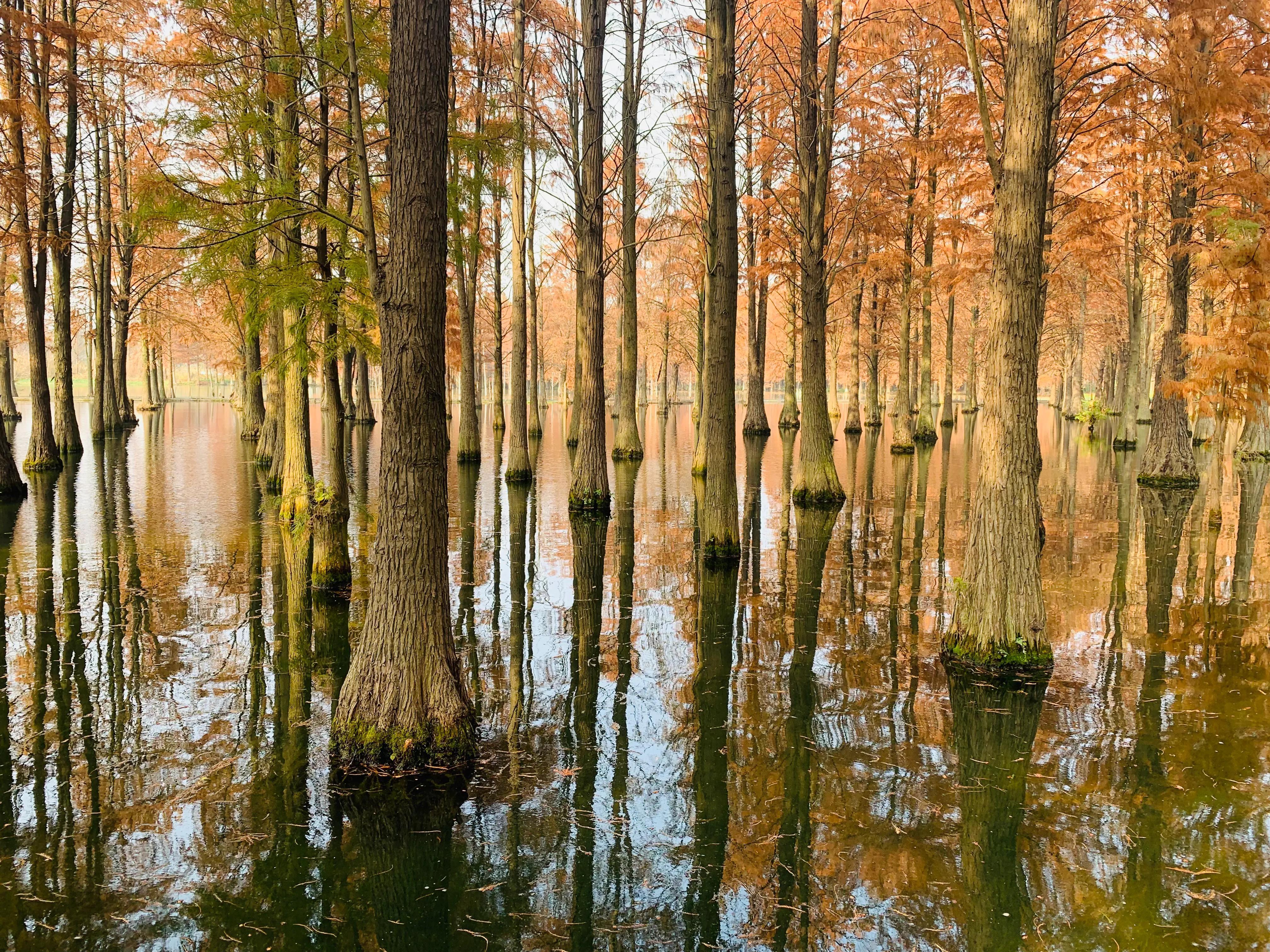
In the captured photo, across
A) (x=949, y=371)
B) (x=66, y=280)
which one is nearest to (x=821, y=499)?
(x=66, y=280)

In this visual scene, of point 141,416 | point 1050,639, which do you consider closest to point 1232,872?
point 1050,639

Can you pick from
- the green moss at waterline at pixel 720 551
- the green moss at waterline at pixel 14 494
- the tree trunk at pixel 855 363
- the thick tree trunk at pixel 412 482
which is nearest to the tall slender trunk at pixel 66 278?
the green moss at waterline at pixel 14 494

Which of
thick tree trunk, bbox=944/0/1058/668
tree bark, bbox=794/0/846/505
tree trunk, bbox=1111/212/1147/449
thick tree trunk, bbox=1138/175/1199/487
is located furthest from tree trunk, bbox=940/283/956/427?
thick tree trunk, bbox=944/0/1058/668

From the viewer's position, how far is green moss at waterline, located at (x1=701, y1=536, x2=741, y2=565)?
11.1 meters

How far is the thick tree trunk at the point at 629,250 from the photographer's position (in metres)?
16.3

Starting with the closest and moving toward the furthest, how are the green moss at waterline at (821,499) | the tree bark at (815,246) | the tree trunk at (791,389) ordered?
the tree bark at (815,246)
the green moss at waterline at (821,499)
the tree trunk at (791,389)

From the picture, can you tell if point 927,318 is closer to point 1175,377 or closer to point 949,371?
point 1175,377

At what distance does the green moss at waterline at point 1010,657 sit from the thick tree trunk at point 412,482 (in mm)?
4578

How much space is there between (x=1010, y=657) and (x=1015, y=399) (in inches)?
91.1

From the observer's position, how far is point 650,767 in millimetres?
5250

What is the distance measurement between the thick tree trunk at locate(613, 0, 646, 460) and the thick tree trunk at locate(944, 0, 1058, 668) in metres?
8.56

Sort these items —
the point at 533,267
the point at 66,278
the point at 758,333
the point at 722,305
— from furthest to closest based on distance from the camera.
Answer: the point at 758,333 → the point at 533,267 → the point at 66,278 → the point at 722,305

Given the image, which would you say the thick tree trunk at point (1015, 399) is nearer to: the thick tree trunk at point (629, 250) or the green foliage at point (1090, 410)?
the thick tree trunk at point (629, 250)

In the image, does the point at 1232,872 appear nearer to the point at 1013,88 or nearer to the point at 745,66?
the point at 1013,88
